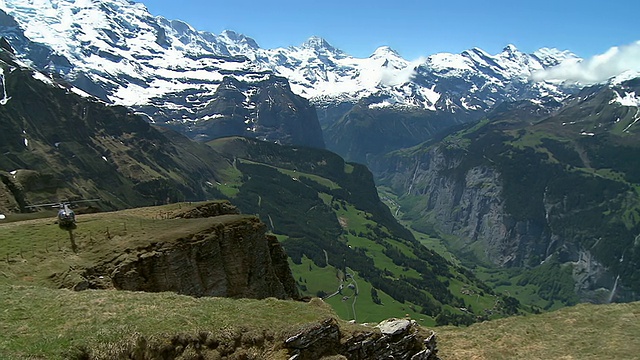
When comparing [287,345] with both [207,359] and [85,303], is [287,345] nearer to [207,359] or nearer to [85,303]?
[207,359]

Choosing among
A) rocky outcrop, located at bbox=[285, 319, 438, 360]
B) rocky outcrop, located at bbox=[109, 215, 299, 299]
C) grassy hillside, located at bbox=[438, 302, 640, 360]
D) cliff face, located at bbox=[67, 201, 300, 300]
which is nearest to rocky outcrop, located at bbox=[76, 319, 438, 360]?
rocky outcrop, located at bbox=[285, 319, 438, 360]

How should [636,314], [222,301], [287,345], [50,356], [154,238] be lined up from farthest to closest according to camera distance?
[636,314]
[154,238]
[222,301]
[287,345]
[50,356]

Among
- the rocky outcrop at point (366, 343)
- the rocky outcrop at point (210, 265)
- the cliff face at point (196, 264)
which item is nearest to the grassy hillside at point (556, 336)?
the rocky outcrop at point (366, 343)

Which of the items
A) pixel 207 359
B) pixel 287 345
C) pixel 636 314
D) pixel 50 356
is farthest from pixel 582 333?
pixel 50 356

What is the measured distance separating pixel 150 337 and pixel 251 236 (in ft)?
95.7

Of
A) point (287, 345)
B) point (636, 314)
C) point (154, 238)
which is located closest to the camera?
point (287, 345)

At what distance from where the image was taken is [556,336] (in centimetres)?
5456

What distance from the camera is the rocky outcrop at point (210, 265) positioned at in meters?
47.5

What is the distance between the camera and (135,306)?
34625 millimetres

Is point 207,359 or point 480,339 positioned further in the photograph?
point 480,339

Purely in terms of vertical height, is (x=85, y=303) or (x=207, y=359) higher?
(x=85, y=303)

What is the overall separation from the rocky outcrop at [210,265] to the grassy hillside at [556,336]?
73.1 feet

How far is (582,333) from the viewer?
5478 centimetres

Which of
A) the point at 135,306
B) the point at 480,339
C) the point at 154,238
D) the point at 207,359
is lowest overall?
the point at 480,339
